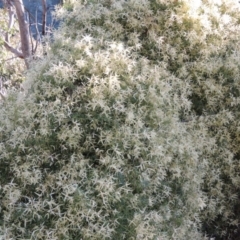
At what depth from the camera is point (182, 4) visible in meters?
3.03

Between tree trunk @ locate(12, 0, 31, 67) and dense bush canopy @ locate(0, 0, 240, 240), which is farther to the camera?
tree trunk @ locate(12, 0, 31, 67)

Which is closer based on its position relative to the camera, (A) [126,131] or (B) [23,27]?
(A) [126,131]

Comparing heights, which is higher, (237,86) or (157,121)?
(237,86)

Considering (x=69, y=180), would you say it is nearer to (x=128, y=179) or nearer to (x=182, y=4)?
(x=128, y=179)

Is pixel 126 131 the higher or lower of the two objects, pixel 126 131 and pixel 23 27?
the higher

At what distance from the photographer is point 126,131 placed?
88.4 inches

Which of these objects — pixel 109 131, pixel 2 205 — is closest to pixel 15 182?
pixel 2 205

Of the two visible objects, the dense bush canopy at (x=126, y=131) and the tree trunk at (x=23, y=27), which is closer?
the dense bush canopy at (x=126, y=131)

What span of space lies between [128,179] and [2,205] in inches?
28.0

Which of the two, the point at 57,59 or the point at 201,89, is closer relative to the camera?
the point at 57,59

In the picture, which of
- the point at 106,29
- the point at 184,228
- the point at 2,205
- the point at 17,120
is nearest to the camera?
the point at 2,205

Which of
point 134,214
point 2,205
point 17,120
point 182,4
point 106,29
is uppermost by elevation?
point 182,4

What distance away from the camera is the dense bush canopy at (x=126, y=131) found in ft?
6.80

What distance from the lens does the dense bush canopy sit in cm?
207
